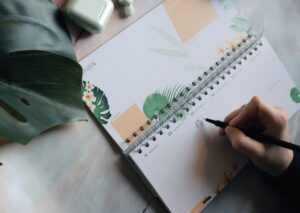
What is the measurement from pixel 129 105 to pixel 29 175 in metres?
0.17

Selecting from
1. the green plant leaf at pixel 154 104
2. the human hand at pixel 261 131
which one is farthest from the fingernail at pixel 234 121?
the green plant leaf at pixel 154 104

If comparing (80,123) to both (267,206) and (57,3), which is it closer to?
(57,3)

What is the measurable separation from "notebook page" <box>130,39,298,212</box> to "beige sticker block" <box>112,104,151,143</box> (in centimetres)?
2

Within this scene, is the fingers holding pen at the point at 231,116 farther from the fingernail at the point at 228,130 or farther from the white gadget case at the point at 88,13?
the white gadget case at the point at 88,13

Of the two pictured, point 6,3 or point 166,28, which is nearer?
point 6,3

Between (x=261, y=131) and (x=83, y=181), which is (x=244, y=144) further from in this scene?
(x=83, y=181)

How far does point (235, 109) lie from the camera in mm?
590

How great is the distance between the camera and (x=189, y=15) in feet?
1.97

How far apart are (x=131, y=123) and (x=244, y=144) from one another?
6.5 inches

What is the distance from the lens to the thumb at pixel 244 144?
0.53 metres

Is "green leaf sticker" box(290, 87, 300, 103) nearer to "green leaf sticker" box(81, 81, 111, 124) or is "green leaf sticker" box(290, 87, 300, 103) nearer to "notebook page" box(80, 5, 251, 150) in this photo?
"notebook page" box(80, 5, 251, 150)

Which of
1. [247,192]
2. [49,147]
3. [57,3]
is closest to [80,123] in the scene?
[49,147]

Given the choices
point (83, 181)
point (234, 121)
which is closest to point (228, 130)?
point (234, 121)

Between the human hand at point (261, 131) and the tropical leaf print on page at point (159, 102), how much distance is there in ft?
0.30
